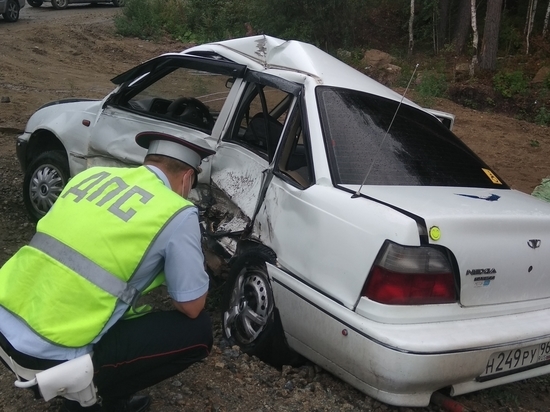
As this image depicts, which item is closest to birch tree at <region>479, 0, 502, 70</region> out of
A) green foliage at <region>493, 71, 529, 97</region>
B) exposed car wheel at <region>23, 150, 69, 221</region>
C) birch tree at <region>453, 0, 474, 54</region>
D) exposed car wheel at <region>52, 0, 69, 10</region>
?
green foliage at <region>493, 71, 529, 97</region>

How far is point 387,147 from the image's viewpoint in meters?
3.55

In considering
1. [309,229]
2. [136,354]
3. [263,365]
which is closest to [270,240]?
[309,229]

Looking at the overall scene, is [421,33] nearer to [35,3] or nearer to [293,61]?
[35,3]

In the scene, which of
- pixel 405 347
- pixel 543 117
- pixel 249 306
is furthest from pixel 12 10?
pixel 405 347

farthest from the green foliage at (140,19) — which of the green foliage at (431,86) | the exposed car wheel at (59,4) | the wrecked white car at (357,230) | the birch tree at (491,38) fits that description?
the wrecked white car at (357,230)

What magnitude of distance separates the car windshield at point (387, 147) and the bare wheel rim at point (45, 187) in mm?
2656

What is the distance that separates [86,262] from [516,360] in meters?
2.06

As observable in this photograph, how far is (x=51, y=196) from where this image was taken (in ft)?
17.3

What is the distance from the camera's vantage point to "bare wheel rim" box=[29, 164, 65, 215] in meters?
5.25

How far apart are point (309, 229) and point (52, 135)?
3.15 meters

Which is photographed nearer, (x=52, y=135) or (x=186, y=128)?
(x=186, y=128)

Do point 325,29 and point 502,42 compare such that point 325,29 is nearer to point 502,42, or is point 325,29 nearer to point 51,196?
point 502,42

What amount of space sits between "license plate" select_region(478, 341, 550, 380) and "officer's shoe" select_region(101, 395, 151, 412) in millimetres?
1543

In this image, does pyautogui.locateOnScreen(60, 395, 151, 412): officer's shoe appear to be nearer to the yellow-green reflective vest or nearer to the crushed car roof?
the yellow-green reflective vest
